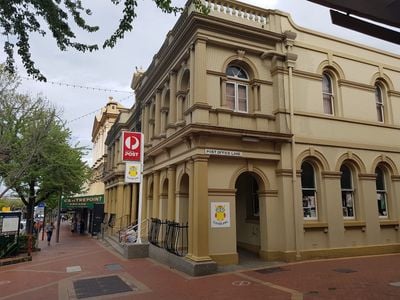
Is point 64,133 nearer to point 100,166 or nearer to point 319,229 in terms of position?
point 100,166

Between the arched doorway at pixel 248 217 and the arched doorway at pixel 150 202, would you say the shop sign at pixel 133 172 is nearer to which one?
the arched doorway at pixel 150 202

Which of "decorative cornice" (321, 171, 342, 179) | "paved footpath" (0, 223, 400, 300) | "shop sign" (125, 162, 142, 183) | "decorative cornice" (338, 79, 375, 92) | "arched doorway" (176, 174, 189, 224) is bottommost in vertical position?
"paved footpath" (0, 223, 400, 300)

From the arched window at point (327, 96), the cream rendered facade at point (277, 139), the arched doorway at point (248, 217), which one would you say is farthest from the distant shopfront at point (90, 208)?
the arched window at point (327, 96)

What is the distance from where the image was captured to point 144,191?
19234mm

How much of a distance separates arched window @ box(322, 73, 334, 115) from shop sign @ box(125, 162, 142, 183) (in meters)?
8.90

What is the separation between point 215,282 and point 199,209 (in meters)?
2.45

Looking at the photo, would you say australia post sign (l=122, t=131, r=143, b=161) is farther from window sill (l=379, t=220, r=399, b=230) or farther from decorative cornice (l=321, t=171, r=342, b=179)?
window sill (l=379, t=220, r=399, b=230)

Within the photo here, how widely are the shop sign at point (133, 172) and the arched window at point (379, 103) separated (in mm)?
11527

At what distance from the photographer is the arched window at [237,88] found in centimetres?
1328

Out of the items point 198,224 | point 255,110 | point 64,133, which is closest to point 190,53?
point 255,110

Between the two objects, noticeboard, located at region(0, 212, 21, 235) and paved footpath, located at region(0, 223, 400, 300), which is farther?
noticeboard, located at region(0, 212, 21, 235)

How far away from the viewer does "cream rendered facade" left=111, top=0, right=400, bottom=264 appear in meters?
12.1

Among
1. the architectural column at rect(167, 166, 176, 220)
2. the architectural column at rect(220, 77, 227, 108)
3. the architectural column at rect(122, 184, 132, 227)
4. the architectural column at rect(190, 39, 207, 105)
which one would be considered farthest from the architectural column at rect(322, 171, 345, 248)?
the architectural column at rect(122, 184, 132, 227)

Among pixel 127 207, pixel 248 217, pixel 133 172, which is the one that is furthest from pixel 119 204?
pixel 248 217
